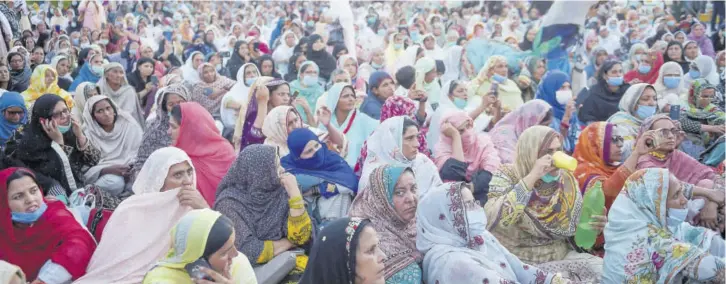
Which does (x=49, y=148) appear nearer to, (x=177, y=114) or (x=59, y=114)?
(x=59, y=114)

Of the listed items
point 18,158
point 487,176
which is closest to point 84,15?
point 18,158

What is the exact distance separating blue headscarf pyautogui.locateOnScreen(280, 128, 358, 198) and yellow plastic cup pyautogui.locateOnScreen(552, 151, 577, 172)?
107 centimetres

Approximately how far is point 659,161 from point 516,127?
1.12 meters

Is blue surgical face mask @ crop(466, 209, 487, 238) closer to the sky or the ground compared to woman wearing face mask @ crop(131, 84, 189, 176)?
closer to the sky

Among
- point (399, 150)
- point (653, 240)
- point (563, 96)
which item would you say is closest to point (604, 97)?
point (563, 96)

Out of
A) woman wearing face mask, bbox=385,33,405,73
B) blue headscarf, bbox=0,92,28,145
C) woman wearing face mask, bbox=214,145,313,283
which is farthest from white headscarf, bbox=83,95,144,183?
woman wearing face mask, bbox=385,33,405,73

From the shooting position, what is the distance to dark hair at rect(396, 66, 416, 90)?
6770mm

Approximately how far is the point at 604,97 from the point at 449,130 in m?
2.12

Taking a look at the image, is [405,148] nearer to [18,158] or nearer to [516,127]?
[516,127]

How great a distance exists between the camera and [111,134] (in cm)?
497

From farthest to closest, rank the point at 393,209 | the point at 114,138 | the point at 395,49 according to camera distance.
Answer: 1. the point at 395,49
2. the point at 114,138
3. the point at 393,209

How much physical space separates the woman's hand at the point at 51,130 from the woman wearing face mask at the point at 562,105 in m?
3.65

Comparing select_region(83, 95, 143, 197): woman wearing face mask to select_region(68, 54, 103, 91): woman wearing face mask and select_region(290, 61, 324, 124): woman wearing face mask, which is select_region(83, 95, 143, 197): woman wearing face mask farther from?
select_region(68, 54, 103, 91): woman wearing face mask

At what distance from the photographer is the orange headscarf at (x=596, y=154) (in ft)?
13.3
